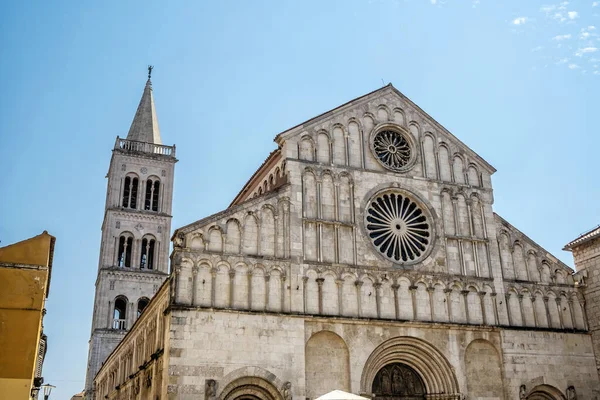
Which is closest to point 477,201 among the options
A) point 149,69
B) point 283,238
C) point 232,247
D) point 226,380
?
point 283,238

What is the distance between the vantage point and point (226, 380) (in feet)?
64.5

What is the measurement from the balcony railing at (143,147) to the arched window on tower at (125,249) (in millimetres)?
7697

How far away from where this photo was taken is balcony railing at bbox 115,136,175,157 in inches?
2044

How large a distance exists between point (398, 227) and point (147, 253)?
29682 millimetres

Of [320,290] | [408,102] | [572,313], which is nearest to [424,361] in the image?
[320,290]

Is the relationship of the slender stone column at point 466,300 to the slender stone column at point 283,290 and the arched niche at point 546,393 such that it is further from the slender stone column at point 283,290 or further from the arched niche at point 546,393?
the slender stone column at point 283,290

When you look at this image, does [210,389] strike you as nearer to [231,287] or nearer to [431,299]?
[231,287]

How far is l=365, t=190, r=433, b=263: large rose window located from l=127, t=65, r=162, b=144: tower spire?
33270 millimetres

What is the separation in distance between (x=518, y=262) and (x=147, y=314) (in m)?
16.3

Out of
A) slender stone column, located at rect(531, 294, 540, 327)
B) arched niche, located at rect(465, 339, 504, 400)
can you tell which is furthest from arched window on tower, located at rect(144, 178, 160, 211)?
slender stone column, located at rect(531, 294, 540, 327)

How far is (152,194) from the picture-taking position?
51344 mm

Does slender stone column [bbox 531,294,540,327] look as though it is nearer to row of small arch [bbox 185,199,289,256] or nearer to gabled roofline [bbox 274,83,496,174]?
gabled roofline [bbox 274,83,496,174]

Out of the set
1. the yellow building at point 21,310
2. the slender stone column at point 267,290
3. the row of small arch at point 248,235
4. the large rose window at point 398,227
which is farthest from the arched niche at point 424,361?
the yellow building at point 21,310

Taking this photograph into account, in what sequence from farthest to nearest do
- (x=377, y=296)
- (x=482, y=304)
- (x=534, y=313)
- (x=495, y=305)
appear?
(x=534, y=313)
(x=495, y=305)
(x=482, y=304)
(x=377, y=296)
